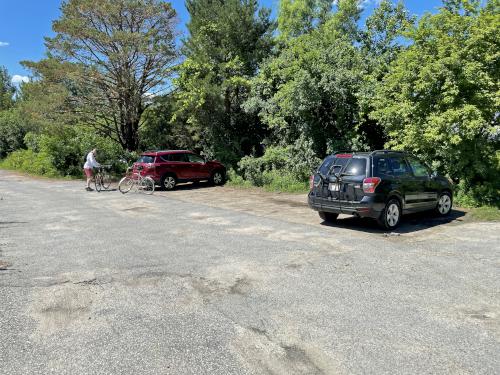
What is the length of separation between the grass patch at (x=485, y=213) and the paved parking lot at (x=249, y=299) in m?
0.99

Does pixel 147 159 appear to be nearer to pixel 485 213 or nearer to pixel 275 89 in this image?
pixel 275 89

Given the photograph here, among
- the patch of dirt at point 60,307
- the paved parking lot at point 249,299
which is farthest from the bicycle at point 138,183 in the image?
the patch of dirt at point 60,307

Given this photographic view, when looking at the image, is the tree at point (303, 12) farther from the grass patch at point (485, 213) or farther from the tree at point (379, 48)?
the grass patch at point (485, 213)

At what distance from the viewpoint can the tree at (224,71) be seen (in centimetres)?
2081

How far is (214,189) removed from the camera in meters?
19.2

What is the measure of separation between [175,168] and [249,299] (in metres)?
14.6

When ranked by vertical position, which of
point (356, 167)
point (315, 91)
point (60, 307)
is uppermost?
point (315, 91)

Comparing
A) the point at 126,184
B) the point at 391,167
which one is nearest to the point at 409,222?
the point at 391,167

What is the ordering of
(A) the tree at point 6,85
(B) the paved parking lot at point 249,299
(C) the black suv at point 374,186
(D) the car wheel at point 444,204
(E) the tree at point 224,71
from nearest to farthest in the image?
(B) the paved parking lot at point 249,299 → (C) the black suv at point 374,186 → (D) the car wheel at point 444,204 → (E) the tree at point 224,71 → (A) the tree at point 6,85

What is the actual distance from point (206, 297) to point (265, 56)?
716 inches

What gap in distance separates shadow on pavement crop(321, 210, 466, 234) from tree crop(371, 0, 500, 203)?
1730mm

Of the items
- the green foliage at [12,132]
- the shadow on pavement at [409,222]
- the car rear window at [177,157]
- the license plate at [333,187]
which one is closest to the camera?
the license plate at [333,187]

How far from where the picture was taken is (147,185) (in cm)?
1733

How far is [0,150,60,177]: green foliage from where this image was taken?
26736 mm
